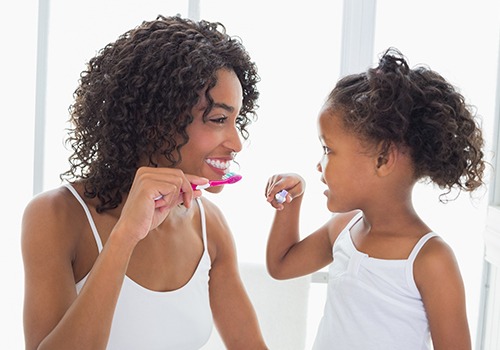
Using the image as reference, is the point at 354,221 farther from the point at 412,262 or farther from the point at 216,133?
the point at 216,133

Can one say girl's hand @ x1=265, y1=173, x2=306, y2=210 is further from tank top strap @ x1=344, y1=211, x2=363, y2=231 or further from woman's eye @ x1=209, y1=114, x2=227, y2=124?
woman's eye @ x1=209, y1=114, x2=227, y2=124

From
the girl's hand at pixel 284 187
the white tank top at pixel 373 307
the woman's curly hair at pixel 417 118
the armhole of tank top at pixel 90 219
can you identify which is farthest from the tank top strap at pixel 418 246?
the armhole of tank top at pixel 90 219

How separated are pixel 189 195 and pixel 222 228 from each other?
361mm

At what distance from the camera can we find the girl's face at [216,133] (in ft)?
3.90

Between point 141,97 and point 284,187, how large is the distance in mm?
364

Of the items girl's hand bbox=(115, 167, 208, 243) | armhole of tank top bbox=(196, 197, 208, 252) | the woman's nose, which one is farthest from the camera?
armhole of tank top bbox=(196, 197, 208, 252)

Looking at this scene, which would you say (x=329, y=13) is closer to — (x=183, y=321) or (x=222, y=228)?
(x=222, y=228)

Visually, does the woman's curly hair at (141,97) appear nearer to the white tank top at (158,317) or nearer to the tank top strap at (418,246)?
the white tank top at (158,317)

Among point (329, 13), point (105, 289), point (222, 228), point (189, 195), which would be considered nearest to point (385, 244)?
point (222, 228)

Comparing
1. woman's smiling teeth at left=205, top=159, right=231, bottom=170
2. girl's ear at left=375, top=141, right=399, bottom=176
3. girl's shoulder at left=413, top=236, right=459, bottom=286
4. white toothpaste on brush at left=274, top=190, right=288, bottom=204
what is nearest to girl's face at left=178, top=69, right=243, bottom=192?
woman's smiling teeth at left=205, top=159, right=231, bottom=170

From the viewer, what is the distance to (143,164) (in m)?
1.25

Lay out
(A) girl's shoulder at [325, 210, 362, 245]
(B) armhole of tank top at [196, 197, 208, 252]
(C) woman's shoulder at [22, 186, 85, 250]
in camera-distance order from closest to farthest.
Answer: (C) woman's shoulder at [22, 186, 85, 250] < (B) armhole of tank top at [196, 197, 208, 252] < (A) girl's shoulder at [325, 210, 362, 245]

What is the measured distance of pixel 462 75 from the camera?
6.73 ft

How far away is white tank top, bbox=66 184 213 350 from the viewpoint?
1156mm
